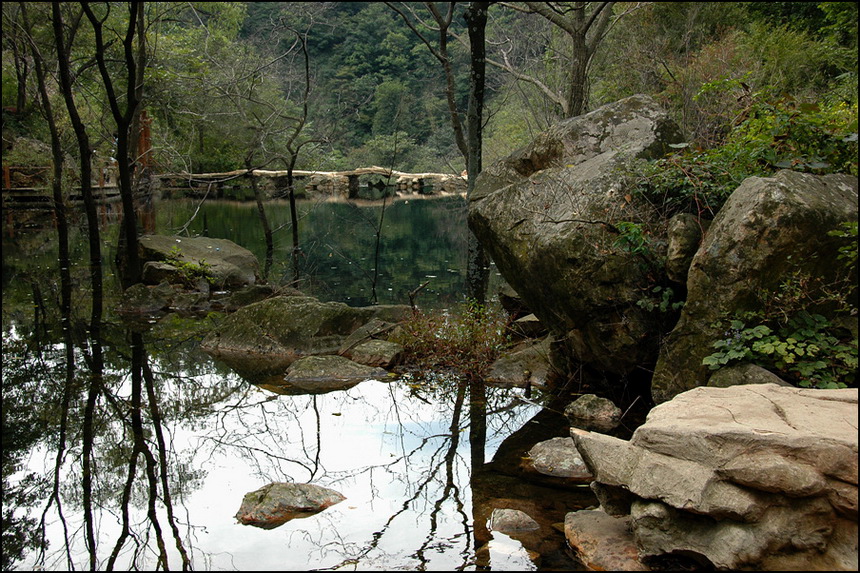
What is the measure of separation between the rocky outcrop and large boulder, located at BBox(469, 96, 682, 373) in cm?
222

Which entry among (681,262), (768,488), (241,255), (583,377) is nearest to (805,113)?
(681,262)

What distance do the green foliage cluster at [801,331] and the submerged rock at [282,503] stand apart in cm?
295

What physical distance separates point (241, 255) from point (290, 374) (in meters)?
6.90

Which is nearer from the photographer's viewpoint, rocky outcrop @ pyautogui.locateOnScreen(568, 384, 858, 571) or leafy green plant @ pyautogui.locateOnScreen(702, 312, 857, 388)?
rocky outcrop @ pyautogui.locateOnScreen(568, 384, 858, 571)

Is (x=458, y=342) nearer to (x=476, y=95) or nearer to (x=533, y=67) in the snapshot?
(x=476, y=95)

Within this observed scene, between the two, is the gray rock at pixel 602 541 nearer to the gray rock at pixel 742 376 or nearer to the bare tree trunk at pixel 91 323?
the gray rock at pixel 742 376

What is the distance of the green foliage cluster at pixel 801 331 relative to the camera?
503 centimetres

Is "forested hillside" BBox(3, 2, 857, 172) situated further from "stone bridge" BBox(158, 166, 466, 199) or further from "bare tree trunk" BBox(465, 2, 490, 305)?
"stone bridge" BBox(158, 166, 466, 199)

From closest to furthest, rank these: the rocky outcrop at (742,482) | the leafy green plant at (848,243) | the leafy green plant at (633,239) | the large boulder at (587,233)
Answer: the rocky outcrop at (742,482) < the leafy green plant at (848,243) < the leafy green plant at (633,239) < the large boulder at (587,233)

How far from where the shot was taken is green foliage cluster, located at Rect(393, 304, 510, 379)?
796 cm

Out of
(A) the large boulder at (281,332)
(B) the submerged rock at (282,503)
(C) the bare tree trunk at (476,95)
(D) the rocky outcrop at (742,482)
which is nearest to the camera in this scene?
(D) the rocky outcrop at (742,482)

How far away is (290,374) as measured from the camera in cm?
790

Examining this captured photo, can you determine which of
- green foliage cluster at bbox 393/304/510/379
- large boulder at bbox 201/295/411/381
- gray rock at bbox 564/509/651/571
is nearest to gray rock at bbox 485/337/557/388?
green foliage cluster at bbox 393/304/510/379

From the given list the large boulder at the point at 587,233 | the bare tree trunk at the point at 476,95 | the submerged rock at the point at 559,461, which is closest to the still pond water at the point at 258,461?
the submerged rock at the point at 559,461
